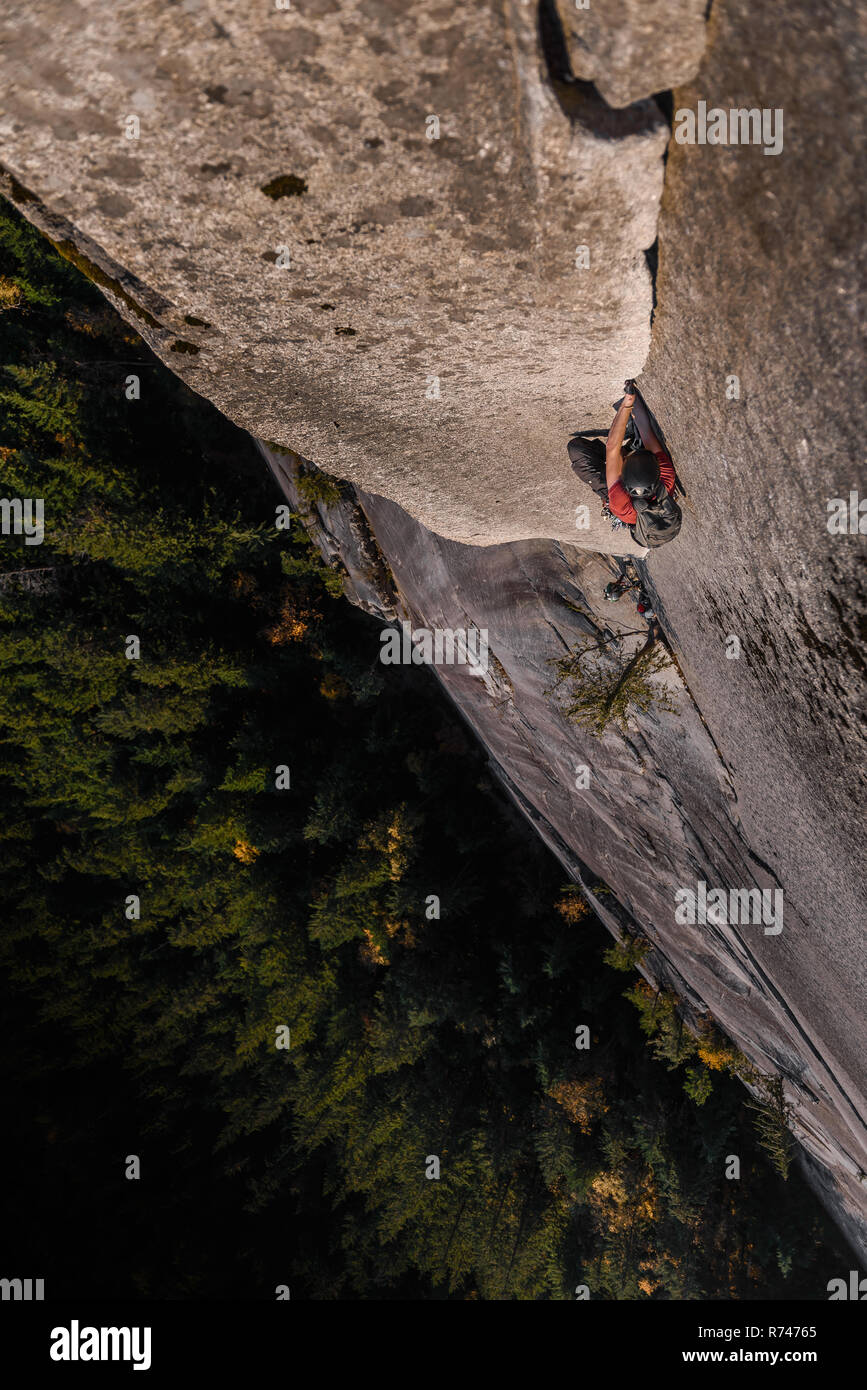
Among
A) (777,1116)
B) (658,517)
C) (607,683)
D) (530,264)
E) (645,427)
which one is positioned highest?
(645,427)

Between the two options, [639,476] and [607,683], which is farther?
[607,683]

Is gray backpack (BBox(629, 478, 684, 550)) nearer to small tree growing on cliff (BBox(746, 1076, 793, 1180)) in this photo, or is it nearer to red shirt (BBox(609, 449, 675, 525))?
red shirt (BBox(609, 449, 675, 525))

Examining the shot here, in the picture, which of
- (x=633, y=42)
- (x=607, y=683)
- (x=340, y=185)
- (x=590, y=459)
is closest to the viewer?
(x=633, y=42)

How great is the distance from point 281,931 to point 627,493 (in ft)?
35.8

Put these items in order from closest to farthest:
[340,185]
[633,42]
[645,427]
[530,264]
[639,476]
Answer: [633,42]
[340,185]
[530,264]
[639,476]
[645,427]

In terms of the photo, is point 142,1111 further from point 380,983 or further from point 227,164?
point 227,164

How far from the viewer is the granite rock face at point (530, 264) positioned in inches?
86.3

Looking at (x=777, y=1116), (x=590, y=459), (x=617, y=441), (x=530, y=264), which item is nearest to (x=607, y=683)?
(x=590, y=459)

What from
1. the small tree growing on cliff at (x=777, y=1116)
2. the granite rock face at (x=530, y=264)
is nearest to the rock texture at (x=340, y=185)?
the granite rock face at (x=530, y=264)

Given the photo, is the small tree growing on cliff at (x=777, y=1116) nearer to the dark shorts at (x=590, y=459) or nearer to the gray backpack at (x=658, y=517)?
the gray backpack at (x=658, y=517)

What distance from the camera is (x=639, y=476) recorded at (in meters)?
3.79

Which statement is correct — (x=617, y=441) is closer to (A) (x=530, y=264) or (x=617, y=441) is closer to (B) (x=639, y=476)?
(B) (x=639, y=476)

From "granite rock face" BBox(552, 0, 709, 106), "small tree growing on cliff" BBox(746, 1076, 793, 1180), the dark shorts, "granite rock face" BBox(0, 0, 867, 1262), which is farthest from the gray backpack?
"small tree growing on cliff" BBox(746, 1076, 793, 1180)

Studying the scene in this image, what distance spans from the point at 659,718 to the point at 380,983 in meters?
9.80
